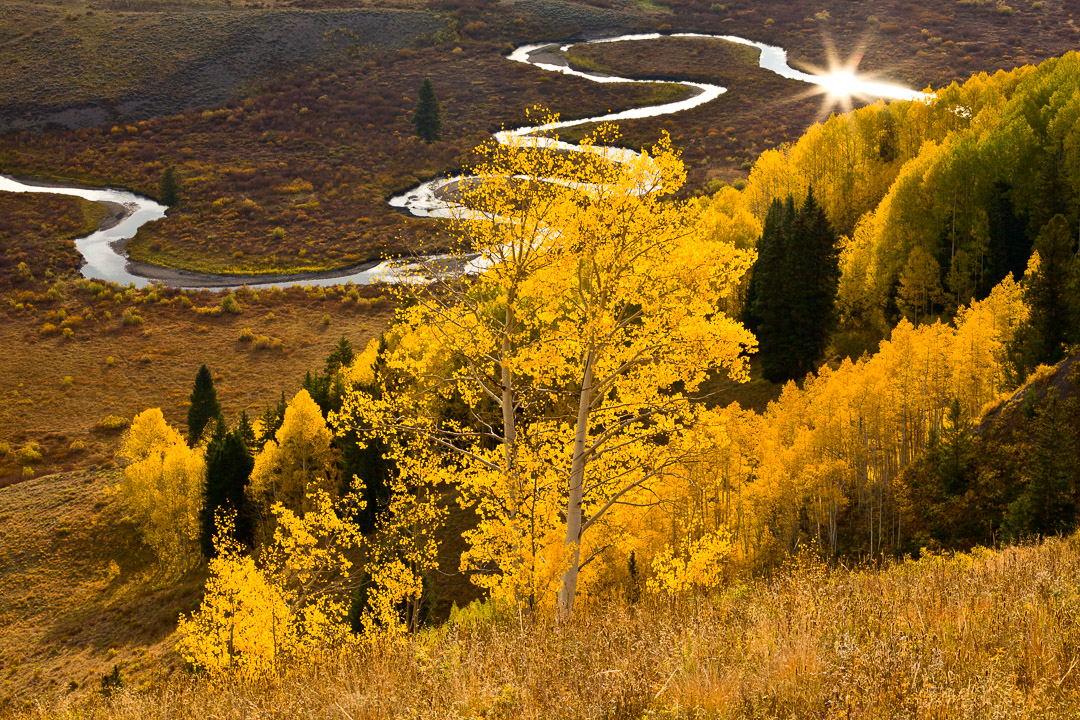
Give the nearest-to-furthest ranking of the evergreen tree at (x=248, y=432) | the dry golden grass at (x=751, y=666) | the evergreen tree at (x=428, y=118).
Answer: the dry golden grass at (x=751, y=666), the evergreen tree at (x=248, y=432), the evergreen tree at (x=428, y=118)

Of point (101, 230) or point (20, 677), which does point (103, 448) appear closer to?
point (20, 677)

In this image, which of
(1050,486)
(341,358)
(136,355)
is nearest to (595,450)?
(1050,486)

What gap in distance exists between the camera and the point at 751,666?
21.4 feet

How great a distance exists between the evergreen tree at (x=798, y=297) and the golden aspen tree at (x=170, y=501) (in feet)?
168

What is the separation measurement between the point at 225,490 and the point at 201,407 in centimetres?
2670

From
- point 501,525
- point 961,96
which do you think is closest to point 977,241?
point 961,96

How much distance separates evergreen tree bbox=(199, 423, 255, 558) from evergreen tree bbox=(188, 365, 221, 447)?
22.9m

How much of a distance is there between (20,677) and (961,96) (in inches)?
4292

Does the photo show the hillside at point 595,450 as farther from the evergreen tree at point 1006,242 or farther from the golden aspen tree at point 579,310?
the evergreen tree at point 1006,242

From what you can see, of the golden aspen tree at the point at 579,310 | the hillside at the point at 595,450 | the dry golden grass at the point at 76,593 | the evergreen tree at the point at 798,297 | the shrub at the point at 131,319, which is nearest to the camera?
the hillside at the point at 595,450

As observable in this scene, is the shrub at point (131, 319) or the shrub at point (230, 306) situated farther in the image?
the shrub at point (230, 306)

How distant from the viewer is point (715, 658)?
259 inches

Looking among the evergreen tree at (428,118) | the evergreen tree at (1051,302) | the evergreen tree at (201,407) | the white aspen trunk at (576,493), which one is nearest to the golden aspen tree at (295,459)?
the evergreen tree at (201,407)

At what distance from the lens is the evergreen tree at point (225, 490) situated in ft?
214
